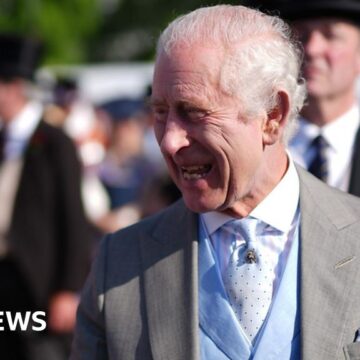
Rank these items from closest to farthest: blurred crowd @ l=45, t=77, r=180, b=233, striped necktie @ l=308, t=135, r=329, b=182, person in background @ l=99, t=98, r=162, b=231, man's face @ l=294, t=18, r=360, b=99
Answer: striped necktie @ l=308, t=135, r=329, b=182, man's face @ l=294, t=18, r=360, b=99, person in background @ l=99, t=98, r=162, b=231, blurred crowd @ l=45, t=77, r=180, b=233

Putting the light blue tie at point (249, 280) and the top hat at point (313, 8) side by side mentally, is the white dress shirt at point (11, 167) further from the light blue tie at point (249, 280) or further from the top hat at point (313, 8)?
the light blue tie at point (249, 280)

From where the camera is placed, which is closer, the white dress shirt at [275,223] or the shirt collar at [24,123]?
the white dress shirt at [275,223]

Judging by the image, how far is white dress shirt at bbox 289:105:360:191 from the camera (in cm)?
479

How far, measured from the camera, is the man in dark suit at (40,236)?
740cm

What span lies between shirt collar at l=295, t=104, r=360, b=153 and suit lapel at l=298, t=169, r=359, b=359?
49.2 inches

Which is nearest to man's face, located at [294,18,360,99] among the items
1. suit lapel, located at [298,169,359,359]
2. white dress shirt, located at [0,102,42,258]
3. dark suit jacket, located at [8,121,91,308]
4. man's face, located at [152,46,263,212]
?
suit lapel, located at [298,169,359,359]

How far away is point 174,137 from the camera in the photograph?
3.35 meters

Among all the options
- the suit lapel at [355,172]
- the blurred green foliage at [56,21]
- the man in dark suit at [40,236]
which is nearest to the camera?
the suit lapel at [355,172]

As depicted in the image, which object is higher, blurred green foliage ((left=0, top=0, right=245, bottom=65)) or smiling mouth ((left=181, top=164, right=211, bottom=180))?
blurred green foliage ((left=0, top=0, right=245, bottom=65))

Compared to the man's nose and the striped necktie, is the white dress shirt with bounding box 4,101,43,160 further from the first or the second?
the man's nose

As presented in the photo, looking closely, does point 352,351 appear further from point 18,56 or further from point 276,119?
point 18,56

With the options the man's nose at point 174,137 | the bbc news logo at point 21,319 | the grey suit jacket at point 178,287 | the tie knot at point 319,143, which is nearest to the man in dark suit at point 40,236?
the bbc news logo at point 21,319

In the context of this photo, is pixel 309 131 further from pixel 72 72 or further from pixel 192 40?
pixel 72 72

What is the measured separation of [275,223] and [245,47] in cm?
52
